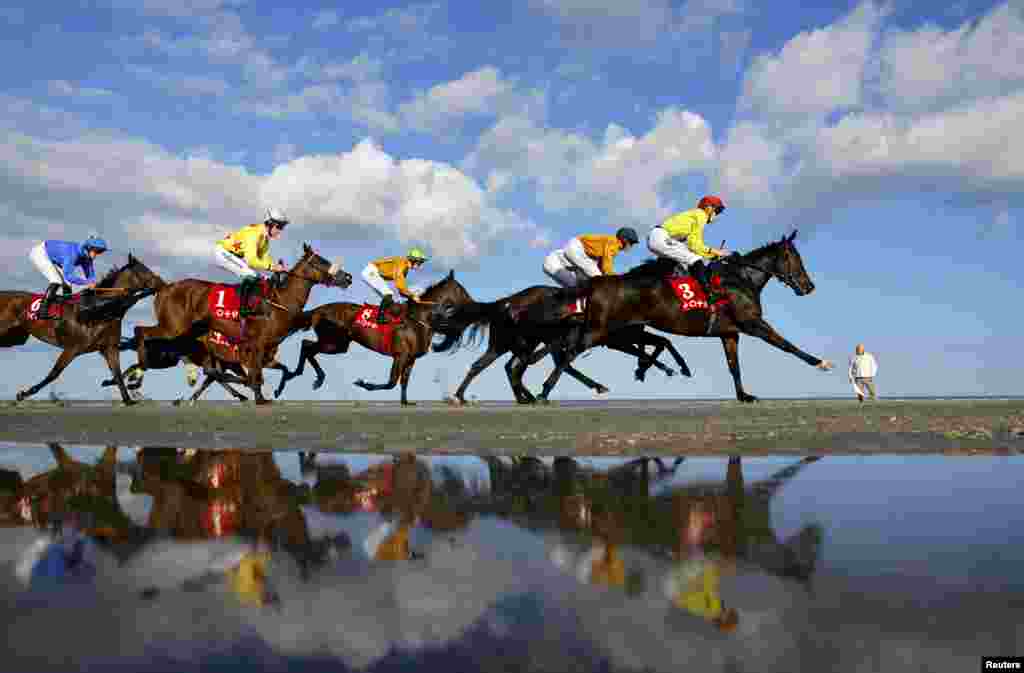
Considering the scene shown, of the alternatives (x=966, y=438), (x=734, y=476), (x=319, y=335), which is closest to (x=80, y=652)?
(x=734, y=476)

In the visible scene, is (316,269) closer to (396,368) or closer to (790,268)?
(396,368)

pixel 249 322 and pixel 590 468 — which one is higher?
pixel 249 322

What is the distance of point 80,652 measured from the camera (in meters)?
1.73

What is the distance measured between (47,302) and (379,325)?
6476 millimetres

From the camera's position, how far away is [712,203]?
12.4 m

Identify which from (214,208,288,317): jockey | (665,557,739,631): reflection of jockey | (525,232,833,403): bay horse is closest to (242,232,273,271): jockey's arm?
(214,208,288,317): jockey

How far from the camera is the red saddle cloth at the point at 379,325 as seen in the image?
669 inches

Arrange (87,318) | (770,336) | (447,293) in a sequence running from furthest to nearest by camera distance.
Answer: (447,293) → (87,318) → (770,336)

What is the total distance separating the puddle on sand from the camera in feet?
5.65

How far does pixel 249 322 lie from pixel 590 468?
1076cm

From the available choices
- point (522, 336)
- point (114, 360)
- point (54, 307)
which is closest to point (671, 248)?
point (522, 336)

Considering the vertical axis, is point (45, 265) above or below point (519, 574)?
above

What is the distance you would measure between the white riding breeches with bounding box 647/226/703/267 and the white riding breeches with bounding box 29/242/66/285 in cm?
1125

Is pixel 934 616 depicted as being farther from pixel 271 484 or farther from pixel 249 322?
pixel 249 322
